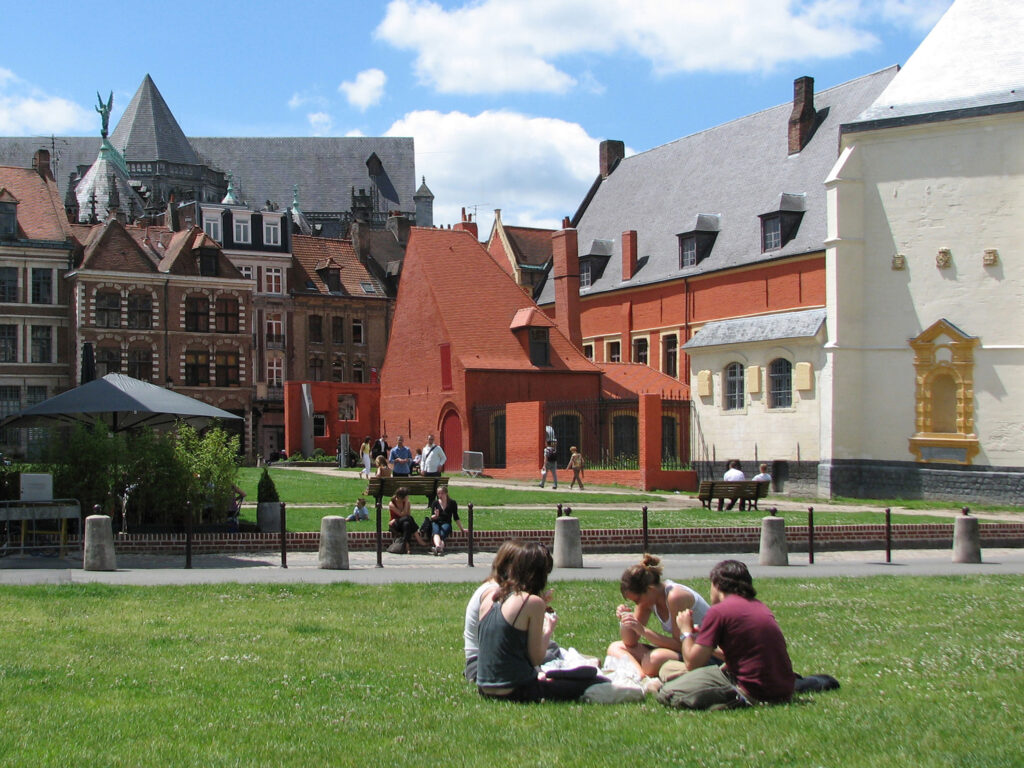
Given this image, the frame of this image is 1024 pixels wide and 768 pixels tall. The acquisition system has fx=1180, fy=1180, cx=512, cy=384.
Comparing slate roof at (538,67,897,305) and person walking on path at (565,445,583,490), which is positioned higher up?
slate roof at (538,67,897,305)

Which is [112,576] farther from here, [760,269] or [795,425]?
[760,269]

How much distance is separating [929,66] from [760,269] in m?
11.9

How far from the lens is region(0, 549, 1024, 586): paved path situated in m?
15.5

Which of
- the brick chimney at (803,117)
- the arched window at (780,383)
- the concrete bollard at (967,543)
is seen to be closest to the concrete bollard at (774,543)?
the concrete bollard at (967,543)

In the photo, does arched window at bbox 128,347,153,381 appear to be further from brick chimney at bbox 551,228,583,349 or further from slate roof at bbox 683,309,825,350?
slate roof at bbox 683,309,825,350

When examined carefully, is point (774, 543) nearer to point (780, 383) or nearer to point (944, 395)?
point (944, 395)

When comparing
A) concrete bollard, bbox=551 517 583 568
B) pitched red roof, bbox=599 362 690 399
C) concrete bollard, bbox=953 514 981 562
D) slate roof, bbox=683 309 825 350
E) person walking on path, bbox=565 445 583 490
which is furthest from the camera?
pitched red roof, bbox=599 362 690 399

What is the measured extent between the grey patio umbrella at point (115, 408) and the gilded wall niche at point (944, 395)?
72.5 feet

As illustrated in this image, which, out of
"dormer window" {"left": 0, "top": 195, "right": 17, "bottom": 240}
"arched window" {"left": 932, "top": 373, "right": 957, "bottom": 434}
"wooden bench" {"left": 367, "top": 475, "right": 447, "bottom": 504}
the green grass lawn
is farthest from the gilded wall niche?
"dormer window" {"left": 0, "top": 195, "right": 17, "bottom": 240}

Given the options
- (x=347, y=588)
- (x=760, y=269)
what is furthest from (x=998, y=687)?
(x=760, y=269)

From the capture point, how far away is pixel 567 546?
1819 cm

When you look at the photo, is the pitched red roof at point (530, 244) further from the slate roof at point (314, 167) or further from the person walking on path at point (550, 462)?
the slate roof at point (314, 167)

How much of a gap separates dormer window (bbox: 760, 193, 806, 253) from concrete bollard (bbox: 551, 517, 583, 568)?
101 feet

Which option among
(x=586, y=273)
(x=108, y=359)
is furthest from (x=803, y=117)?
(x=108, y=359)
